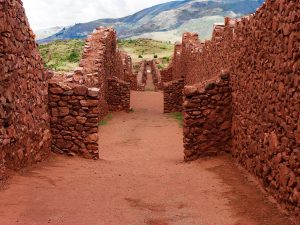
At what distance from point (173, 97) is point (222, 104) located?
43.4 feet

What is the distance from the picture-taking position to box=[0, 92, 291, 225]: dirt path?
547 cm

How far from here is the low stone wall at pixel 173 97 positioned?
23438 mm

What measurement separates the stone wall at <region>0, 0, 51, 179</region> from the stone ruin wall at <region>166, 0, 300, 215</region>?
3596mm

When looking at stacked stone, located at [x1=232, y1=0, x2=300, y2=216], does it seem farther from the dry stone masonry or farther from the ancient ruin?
the dry stone masonry

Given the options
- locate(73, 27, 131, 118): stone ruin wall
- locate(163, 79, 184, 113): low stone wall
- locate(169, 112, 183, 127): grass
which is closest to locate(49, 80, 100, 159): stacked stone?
locate(73, 27, 131, 118): stone ruin wall

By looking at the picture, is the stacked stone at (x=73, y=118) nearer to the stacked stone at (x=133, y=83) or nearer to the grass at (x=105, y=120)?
the grass at (x=105, y=120)

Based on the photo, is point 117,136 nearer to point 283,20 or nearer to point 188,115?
point 188,115

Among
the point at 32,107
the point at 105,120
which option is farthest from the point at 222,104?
the point at 105,120

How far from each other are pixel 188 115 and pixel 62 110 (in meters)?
2.90

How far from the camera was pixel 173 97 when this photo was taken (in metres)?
23.5

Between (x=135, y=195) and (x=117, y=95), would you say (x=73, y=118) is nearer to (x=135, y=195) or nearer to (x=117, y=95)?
(x=135, y=195)

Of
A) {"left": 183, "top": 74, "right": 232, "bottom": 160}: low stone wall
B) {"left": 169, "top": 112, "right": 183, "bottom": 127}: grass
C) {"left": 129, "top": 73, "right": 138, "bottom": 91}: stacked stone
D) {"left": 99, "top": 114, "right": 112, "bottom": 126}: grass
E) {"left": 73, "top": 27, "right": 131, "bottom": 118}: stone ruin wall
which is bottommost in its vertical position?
{"left": 169, "top": 112, "right": 183, "bottom": 127}: grass

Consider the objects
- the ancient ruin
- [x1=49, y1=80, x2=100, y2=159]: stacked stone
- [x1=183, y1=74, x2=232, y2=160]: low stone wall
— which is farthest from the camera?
[x1=183, y1=74, x2=232, y2=160]: low stone wall

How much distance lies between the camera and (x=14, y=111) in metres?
7.07
